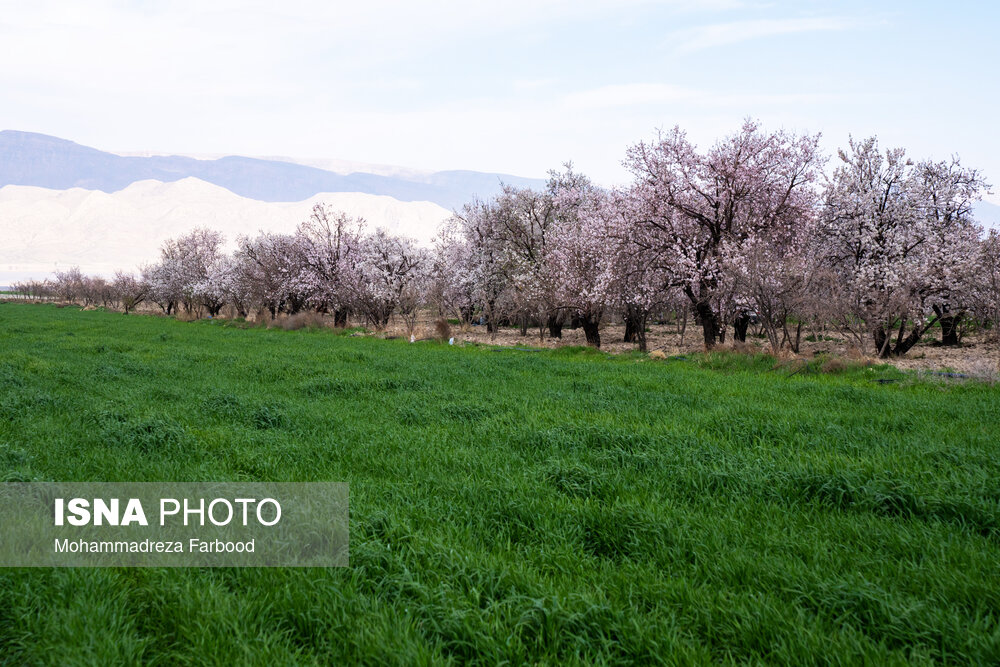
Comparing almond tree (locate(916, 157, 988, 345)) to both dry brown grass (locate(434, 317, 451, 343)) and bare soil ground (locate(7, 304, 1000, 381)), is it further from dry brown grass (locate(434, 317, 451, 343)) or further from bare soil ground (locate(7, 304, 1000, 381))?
dry brown grass (locate(434, 317, 451, 343))

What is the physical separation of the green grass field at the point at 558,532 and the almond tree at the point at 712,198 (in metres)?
11.9

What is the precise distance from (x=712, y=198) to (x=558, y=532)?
18.6 m

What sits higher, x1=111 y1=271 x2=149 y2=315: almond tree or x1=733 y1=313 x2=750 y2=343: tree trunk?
x1=111 y1=271 x2=149 y2=315: almond tree

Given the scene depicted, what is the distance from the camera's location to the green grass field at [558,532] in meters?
2.81

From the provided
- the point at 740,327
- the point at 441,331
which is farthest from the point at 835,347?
the point at 441,331

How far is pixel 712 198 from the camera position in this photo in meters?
19.9

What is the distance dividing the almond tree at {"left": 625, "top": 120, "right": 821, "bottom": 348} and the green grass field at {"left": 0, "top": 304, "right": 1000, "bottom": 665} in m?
11.9

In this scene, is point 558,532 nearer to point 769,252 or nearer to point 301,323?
point 769,252

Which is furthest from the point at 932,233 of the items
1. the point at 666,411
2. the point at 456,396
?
the point at 456,396

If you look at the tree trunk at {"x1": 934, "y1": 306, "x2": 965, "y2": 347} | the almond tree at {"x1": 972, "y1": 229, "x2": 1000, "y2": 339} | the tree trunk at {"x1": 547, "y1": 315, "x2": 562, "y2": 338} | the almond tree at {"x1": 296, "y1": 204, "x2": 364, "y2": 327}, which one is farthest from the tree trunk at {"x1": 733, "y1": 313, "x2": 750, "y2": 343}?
the almond tree at {"x1": 296, "y1": 204, "x2": 364, "y2": 327}

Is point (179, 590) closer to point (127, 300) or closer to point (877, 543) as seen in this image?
point (877, 543)

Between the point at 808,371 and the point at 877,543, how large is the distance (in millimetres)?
9916

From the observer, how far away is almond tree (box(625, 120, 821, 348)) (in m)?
19.6

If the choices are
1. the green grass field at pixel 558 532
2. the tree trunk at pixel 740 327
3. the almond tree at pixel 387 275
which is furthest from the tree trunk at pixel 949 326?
the almond tree at pixel 387 275
